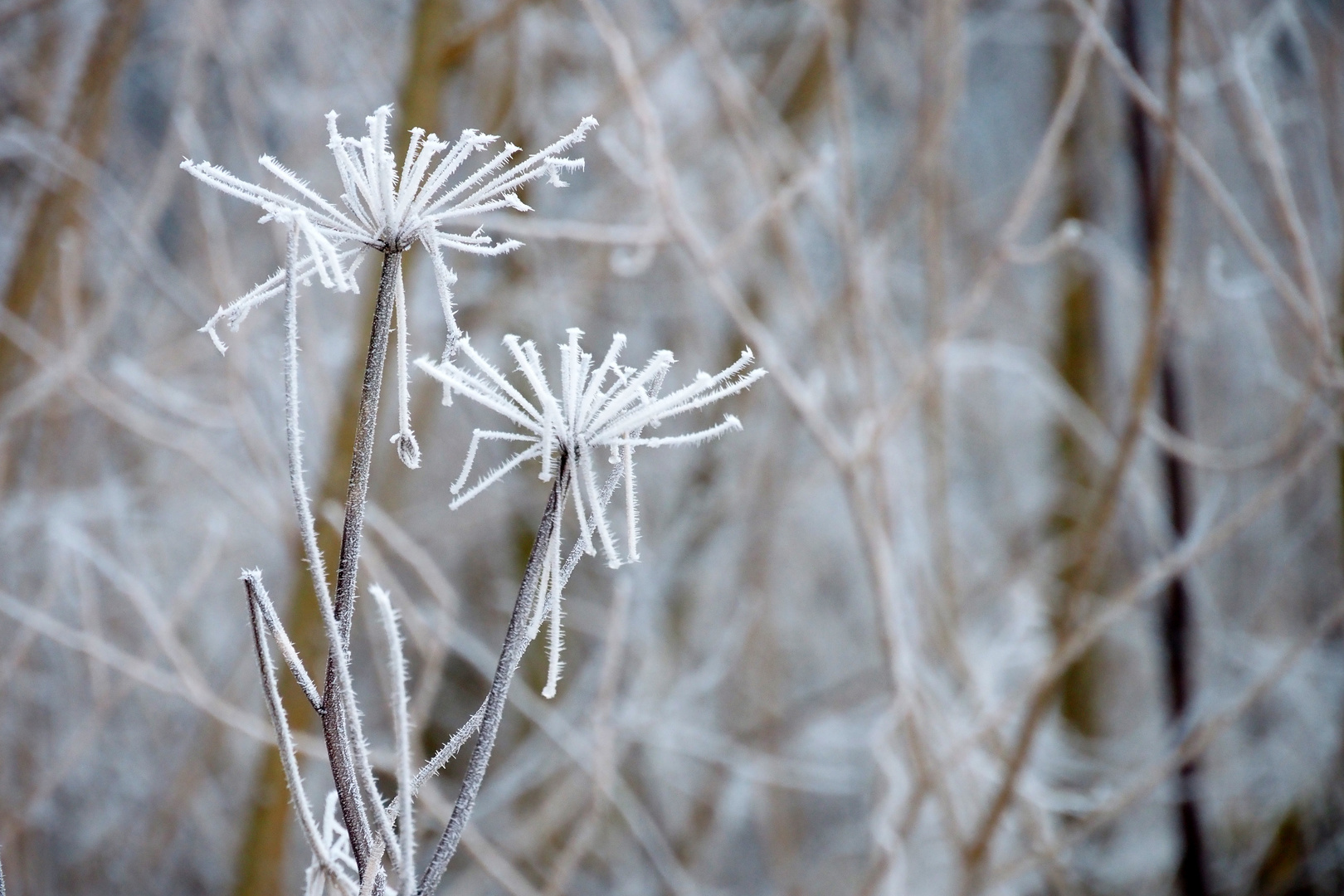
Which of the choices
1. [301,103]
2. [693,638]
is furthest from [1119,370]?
[301,103]

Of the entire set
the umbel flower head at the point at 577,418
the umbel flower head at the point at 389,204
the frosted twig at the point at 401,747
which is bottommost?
the frosted twig at the point at 401,747

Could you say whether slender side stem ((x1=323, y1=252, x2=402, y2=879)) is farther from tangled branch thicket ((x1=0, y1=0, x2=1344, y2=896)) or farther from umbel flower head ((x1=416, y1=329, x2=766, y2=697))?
tangled branch thicket ((x1=0, y1=0, x2=1344, y2=896))

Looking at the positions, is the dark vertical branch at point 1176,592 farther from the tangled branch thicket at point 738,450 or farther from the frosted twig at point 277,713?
the frosted twig at point 277,713

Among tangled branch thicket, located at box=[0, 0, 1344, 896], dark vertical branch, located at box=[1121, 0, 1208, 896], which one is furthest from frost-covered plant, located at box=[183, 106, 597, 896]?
dark vertical branch, located at box=[1121, 0, 1208, 896]

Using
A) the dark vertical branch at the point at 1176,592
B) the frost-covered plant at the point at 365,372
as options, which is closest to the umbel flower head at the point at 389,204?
the frost-covered plant at the point at 365,372

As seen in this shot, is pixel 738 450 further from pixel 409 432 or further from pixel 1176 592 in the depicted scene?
pixel 409 432
